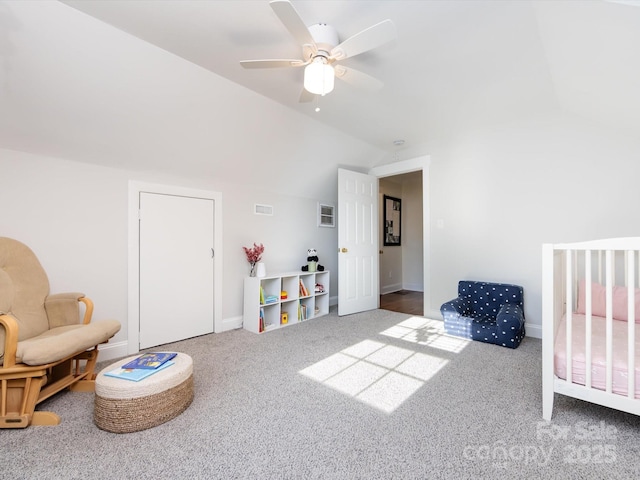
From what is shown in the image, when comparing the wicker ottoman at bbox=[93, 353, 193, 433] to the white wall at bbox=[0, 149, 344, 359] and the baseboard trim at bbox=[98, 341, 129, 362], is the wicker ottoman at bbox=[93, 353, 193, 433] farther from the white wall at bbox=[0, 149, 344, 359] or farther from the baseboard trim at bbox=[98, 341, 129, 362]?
the white wall at bbox=[0, 149, 344, 359]

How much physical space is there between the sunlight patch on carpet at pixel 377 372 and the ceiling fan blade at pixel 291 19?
223 centimetres

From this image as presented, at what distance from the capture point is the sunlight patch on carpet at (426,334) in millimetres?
2868

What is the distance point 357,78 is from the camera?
1.98 m

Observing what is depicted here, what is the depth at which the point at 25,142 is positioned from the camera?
2195 millimetres

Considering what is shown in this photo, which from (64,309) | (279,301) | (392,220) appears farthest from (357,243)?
(64,309)

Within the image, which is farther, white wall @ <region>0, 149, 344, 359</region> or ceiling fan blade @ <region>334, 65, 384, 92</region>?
white wall @ <region>0, 149, 344, 359</region>

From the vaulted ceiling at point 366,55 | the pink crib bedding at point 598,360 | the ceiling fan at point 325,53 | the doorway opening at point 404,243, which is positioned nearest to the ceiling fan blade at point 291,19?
the ceiling fan at point 325,53

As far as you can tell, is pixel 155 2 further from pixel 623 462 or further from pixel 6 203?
pixel 623 462

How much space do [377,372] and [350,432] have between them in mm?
778

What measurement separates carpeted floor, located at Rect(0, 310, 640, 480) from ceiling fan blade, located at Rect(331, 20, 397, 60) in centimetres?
213

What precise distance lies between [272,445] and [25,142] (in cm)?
284

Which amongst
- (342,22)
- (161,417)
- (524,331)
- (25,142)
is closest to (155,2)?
(342,22)

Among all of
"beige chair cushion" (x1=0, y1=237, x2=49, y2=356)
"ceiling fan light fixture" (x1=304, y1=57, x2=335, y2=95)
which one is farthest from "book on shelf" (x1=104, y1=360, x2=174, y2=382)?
"ceiling fan light fixture" (x1=304, y1=57, x2=335, y2=95)

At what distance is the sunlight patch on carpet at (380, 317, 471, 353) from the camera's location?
9.41 ft
